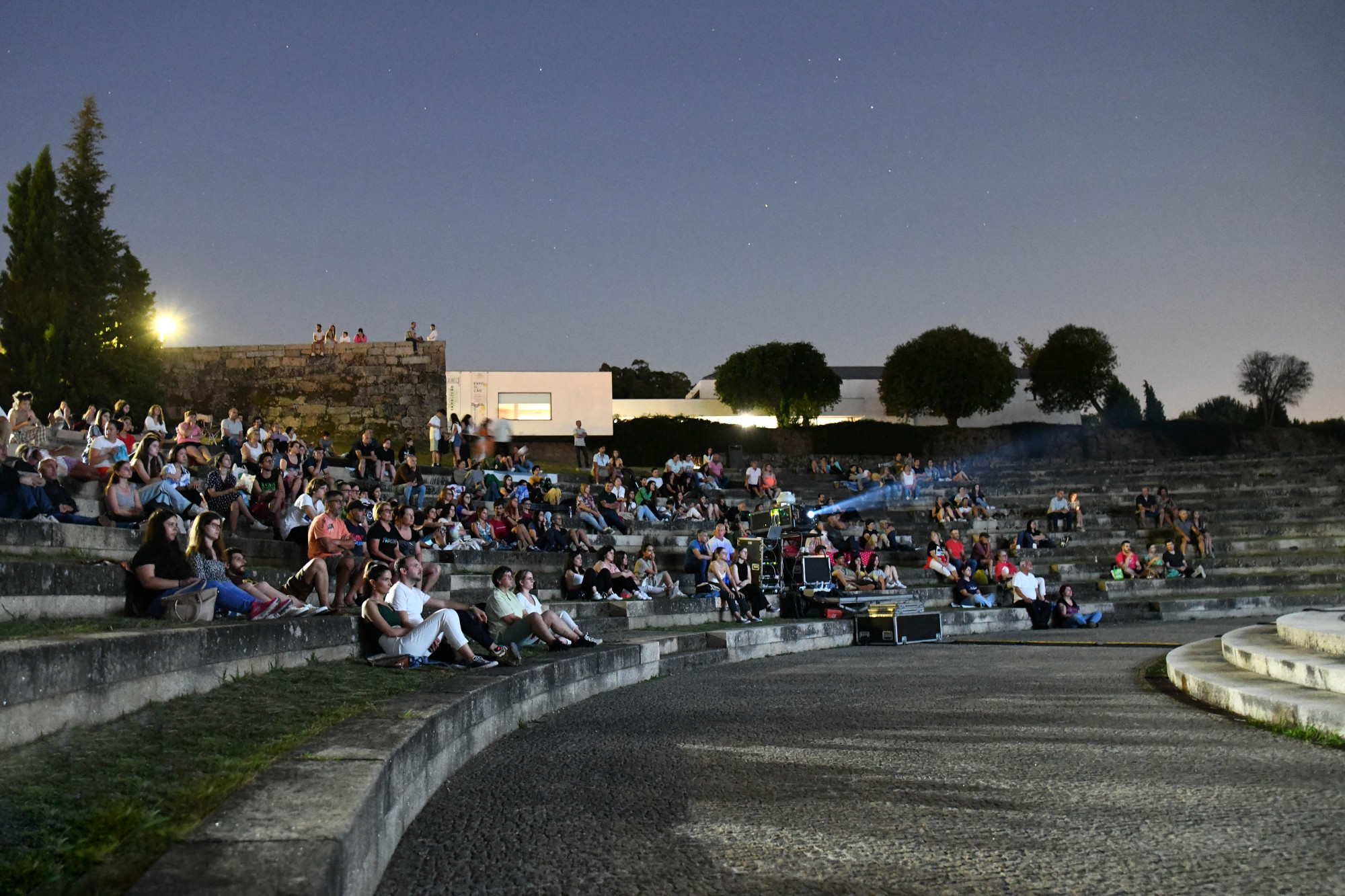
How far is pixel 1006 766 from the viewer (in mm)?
4867

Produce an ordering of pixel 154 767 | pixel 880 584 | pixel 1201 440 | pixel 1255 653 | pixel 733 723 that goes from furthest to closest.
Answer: pixel 1201 440 → pixel 880 584 → pixel 1255 653 → pixel 733 723 → pixel 154 767

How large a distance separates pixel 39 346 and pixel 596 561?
22.3m

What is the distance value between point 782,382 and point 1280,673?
150ft

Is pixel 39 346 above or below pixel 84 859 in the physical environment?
above

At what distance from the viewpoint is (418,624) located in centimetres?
762

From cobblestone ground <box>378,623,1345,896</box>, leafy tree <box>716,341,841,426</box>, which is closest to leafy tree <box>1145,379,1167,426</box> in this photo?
leafy tree <box>716,341,841,426</box>

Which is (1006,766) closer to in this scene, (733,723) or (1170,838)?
(1170,838)

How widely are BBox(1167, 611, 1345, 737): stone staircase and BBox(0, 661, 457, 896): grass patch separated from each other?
4.69 metres

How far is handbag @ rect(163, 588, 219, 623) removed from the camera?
6.68 m

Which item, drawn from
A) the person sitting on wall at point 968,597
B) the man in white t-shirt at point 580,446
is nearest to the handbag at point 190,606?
the person sitting on wall at point 968,597

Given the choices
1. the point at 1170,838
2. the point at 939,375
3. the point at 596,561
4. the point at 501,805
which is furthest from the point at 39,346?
the point at 939,375

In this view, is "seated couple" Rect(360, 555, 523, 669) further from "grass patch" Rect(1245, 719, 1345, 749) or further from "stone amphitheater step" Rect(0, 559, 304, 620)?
"grass patch" Rect(1245, 719, 1345, 749)

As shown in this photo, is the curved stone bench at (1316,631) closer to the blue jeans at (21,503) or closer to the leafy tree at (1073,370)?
the blue jeans at (21,503)

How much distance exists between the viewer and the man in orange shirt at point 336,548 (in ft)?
29.4
